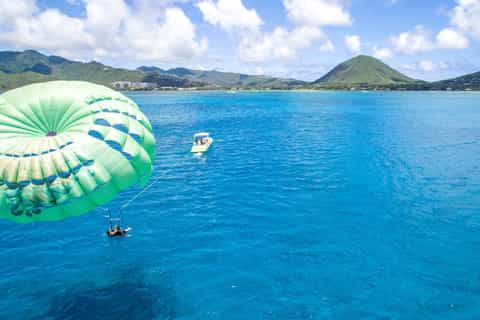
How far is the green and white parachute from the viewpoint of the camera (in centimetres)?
1185

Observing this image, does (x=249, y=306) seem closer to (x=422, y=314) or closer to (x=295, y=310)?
(x=295, y=310)

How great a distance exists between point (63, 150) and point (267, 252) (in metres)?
14.4

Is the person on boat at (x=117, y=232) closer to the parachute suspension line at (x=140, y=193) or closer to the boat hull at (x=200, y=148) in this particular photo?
the parachute suspension line at (x=140, y=193)

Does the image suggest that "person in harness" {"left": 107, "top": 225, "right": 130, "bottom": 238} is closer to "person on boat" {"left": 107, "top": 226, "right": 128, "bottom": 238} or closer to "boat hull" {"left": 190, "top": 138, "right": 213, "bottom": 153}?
"person on boat" {"left": 107, "top": 226, "right": 128, "bottom": 238}

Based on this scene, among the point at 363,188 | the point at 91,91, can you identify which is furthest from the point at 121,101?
the point at 363,188

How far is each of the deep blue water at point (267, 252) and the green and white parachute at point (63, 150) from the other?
7.09 m

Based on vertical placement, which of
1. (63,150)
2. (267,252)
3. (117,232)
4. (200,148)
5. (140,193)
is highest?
(63,150)

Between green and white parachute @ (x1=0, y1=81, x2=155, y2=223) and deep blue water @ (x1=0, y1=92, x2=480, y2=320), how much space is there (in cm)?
709

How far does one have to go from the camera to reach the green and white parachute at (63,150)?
11.9 m

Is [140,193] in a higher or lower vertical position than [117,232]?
higher

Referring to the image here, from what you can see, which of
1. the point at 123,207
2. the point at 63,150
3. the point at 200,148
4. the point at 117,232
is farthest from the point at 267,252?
the point at 200,148

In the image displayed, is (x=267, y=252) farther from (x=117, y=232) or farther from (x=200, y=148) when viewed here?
(x=200, y=148)

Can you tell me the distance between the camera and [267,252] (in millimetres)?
21016

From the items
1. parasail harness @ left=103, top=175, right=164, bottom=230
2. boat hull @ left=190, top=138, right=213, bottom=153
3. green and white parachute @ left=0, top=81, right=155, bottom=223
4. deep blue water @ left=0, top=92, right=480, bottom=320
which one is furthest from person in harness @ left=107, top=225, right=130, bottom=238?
boat hull @ left=190, top=138, right=213, bottom=153
